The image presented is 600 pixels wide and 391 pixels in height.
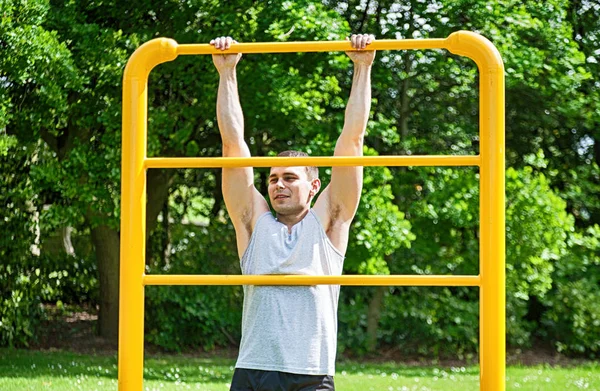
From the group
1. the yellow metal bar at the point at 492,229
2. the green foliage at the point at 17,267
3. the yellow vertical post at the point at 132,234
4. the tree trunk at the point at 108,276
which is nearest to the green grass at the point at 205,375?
the green foliage at the point at 17,267

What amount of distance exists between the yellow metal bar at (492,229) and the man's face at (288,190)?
626mm

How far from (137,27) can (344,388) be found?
4.37 metres

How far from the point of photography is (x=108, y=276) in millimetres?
11492

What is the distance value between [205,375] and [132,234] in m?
5.97

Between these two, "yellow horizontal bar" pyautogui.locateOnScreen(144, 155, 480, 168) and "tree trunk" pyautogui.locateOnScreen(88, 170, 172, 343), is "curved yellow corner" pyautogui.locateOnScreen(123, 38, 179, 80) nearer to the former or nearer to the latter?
"yellow horizontal bar" pyautogui.locateOnScreen(144, 155, 480, 168)

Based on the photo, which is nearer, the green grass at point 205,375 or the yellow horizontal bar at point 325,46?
the yellow horizontal bar at point 325,46

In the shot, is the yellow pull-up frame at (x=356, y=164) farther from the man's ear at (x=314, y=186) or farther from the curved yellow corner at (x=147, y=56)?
the man's ear at (x=314, y=186)

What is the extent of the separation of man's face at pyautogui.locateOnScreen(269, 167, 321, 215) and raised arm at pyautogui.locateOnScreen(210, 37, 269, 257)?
0.09 meters

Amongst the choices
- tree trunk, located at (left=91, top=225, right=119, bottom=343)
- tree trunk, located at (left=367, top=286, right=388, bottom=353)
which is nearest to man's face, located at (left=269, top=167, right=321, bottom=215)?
tree trunk, located at (left=91, top=225, right=119, bottom=343)

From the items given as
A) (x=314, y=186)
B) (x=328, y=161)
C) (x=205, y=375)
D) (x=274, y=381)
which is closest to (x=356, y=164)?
(x=328, y=161)

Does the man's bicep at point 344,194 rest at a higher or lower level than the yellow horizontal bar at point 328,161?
lower

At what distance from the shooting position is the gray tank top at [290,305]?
132 inches

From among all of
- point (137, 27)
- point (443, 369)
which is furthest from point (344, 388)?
point (137, 27)

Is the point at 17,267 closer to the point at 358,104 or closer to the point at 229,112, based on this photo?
the point at 229,112
